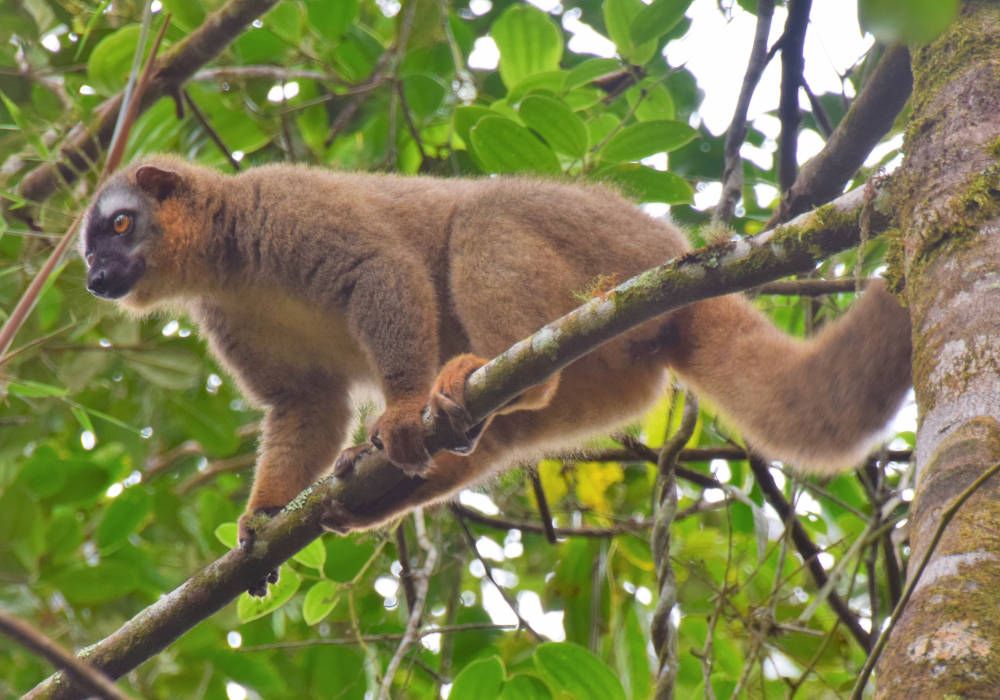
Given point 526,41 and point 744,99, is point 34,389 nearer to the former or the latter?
point 526,41

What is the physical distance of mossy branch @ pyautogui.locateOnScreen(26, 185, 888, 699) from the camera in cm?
282

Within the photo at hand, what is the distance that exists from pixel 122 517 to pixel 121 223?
145 cm

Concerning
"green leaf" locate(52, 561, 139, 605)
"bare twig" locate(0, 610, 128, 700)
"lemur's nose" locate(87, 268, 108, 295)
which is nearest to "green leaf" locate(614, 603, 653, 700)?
"green leaf" locate(52, 561, 139, 605)

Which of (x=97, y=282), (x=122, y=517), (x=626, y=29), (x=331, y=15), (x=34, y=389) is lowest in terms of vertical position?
(x=122, y=517)

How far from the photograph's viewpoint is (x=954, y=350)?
82.8 inches

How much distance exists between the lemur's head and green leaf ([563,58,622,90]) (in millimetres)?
2004

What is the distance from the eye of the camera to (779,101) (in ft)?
15.9

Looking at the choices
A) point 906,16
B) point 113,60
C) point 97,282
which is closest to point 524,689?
point 97,282

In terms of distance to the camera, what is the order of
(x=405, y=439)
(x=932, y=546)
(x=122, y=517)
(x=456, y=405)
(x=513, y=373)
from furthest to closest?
(x=122, y=517) → (x=405, y=439) → (x=456, y=405) → (x=513, y=373) → (x=932, y=546)

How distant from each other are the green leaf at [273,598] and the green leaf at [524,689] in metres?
1.07

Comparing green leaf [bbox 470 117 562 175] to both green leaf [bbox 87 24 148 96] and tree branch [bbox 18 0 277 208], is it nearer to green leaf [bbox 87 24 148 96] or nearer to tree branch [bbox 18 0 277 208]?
tree branch [bbox 18 0 277 208]

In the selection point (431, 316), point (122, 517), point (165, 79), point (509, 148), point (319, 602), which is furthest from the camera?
point (165, 79)

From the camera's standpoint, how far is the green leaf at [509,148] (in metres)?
4.71

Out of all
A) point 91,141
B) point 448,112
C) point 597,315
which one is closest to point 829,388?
point 597,315
